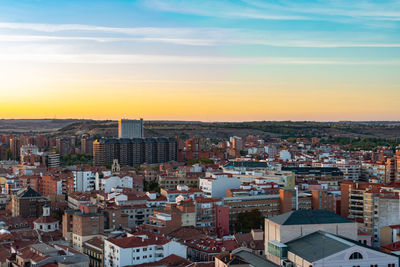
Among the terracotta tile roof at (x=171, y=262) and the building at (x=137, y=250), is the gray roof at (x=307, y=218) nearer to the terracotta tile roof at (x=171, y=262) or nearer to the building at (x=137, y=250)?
the terracotta tile roof at (x=171, y=262)

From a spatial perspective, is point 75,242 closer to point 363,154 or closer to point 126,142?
point 126,142

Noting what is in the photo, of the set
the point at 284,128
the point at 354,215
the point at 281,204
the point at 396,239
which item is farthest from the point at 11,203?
the point at 284,128

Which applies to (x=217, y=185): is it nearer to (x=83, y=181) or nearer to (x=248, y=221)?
(x=248, y=221)

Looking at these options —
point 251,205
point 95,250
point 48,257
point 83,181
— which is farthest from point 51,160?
point 48,257

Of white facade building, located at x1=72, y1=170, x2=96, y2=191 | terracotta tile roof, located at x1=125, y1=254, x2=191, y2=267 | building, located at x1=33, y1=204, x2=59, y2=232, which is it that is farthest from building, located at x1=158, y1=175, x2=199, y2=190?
terracotta tile roof, located at x1=125, y1=254, x2=191, y2=267

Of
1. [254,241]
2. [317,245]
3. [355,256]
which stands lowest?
[254,241]

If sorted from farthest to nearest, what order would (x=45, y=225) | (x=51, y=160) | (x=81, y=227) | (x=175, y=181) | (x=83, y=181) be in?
(x=51, y=160)
(x=175, y=181)
(x=83, y=181)
(x=45, y=225)
(x=81, y=227)
